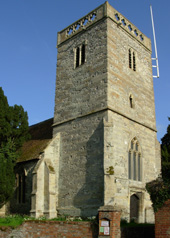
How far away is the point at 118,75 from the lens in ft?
A: 59.7

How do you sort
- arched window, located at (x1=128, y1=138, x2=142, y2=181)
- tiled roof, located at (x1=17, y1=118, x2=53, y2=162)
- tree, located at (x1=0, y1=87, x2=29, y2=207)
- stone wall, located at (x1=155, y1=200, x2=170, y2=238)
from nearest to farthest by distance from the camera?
stone wall, located at (x1=155, y1=200, x2=170, y2=238)
tree, located at (x1=0, y1=87, x2=29, y2=207)
arched window, located at (x1=128, y1=138, x2=142, y2=181)
tiled roof, located at (x1=17, y1=118, x2=53, y2=162)

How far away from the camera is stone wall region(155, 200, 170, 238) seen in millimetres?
8969

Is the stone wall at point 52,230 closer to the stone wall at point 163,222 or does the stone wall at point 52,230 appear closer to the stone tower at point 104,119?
the stone wall at point 163,222

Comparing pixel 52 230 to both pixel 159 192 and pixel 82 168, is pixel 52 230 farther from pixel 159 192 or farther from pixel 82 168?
pixel 82 168

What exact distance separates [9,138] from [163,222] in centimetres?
1198

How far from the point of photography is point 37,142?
2117cm

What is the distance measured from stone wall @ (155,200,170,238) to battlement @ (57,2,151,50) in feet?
44.9

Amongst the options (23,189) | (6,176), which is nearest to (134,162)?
(6,176)

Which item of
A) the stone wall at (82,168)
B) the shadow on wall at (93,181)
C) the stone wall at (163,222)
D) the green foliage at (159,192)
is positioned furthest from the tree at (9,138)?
the stone wall at (163,222)

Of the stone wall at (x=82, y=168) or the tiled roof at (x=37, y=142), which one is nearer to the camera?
the stone wall at (x=82, y=168)

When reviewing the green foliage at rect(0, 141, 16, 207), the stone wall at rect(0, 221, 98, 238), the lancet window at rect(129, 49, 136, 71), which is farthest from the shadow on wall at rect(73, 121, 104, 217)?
the lancet window at rect(129, 49, 136, 71)

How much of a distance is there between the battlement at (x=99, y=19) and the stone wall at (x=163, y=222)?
13697 millimetres

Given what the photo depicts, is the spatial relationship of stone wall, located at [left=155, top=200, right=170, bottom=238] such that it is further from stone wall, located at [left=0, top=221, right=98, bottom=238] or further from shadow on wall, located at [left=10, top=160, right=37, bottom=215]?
shadow on wall, located at [left=10, top=160, right=37, bottom=215]

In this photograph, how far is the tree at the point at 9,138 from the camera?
16.5 metres
